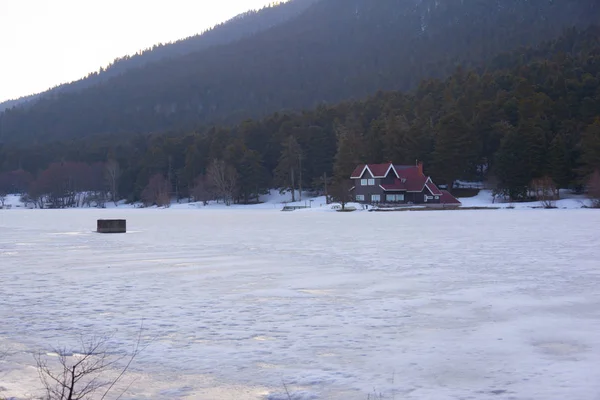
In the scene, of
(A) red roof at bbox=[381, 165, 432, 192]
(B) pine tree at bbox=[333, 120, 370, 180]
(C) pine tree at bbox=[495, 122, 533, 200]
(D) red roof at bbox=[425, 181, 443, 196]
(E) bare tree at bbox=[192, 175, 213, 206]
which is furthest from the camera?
(E) bare tree at bbox=[192, 175, 213, 206]

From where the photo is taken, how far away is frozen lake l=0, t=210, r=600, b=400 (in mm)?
6992

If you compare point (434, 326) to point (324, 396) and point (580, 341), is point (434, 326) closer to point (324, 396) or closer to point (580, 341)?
point (580, 341)

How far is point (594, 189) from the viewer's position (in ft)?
248

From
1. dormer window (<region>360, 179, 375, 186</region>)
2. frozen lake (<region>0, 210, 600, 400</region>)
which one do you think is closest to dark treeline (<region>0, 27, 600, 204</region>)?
dormer window (<region>360, 179, 375, 186</region>)

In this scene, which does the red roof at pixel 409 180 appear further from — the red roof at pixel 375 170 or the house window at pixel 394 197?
the red roof at pixel 375 170

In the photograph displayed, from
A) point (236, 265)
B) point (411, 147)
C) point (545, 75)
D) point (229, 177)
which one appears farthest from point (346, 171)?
point (236, 265)

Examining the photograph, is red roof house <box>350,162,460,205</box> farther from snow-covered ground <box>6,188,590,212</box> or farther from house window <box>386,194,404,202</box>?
snow-covered ground <box>6,188,590,212</box>

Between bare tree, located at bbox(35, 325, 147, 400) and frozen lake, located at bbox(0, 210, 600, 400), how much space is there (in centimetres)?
20

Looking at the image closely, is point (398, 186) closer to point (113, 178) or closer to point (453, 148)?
point (453, 148)

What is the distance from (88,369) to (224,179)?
109352mm

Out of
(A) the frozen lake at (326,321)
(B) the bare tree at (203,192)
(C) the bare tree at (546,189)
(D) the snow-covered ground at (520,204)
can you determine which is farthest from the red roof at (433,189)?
(A) the frozen lake at (326,321)

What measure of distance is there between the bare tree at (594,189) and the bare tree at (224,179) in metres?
59.3

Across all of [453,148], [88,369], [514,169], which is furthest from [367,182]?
[88,369]

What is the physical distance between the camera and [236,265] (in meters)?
18.3
